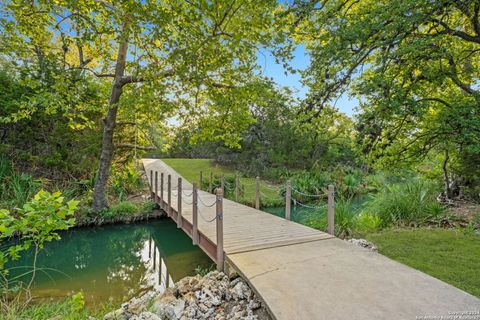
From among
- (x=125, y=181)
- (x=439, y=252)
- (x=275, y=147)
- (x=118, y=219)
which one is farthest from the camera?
(x=275, y=147)

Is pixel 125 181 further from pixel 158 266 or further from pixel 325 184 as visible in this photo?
pixel 325 184

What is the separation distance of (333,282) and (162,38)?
616 centimetres

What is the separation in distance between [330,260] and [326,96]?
281cm

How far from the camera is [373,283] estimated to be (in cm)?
291

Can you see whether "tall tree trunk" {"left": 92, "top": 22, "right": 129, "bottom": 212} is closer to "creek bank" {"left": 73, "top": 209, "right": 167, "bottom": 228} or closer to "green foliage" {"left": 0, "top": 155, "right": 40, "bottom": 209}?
"creek bank" {"left": 73, "top": 209, "right": 167, "bottom": 228}

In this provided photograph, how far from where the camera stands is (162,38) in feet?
19.6

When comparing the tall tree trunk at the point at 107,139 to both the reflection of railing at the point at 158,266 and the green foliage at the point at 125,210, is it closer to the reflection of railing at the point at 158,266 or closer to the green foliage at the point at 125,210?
the green foliage at the point at 125,210

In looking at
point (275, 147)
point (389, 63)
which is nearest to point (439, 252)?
point (389, 63)

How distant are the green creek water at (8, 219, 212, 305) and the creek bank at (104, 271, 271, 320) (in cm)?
181

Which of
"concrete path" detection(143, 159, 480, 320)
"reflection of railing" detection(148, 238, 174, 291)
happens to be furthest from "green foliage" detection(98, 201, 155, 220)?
"concrete path" detection(143, 159, 480, 320)

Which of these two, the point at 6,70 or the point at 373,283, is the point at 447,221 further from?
the point at 6,70

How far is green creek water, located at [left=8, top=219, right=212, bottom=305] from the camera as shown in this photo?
16.9 feet

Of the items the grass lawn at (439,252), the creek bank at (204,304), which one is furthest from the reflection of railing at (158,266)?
the grass lawn at (439,252)

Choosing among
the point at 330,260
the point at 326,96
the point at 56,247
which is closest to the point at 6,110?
the point at 56,247
